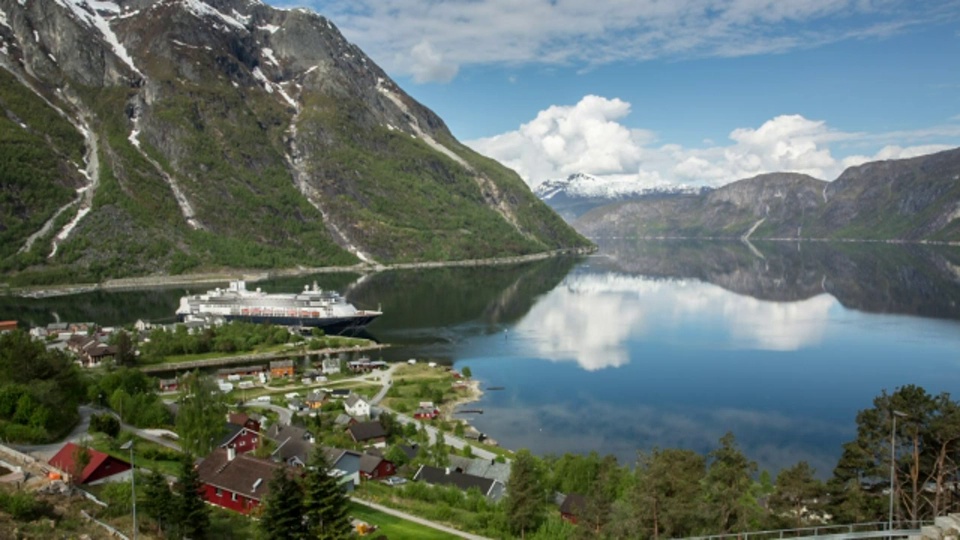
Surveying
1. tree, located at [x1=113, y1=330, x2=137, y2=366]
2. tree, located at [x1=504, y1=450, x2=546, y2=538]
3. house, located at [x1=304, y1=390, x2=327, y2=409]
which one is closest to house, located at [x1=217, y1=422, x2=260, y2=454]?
house, located at [x1=304, y1=390, x2=327, y2=409]

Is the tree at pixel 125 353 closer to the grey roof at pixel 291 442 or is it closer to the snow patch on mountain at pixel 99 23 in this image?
the grey roof at pixel 291 442

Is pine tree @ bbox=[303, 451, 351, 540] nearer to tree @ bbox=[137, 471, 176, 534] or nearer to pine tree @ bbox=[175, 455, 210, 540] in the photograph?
pine tree @ bbox=[175, 455, 210, 540]

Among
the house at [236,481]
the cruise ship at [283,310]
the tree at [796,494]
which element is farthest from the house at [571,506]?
the cruise ship at [283,310]

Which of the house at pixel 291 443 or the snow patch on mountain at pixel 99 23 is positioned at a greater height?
the snow patch on mountain at pixel 99 23

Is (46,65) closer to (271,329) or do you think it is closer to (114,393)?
(271,329)

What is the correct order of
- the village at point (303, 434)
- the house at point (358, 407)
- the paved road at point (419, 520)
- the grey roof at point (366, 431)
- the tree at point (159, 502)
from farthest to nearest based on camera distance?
1. the house at point (358, 407)
2. the grey roof at point (366, 431)
3. the village at point (303, 434)
4. the paved road at point (419, 520)
5. the tree at point (159, 502)

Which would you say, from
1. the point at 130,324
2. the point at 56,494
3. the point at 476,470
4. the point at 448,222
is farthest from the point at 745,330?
the point at 448,222
